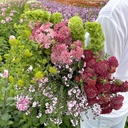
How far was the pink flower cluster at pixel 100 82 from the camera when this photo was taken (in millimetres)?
1362

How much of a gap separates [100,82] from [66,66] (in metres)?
0.20

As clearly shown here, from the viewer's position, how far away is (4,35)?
15.8 feet

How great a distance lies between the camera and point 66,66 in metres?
1.32

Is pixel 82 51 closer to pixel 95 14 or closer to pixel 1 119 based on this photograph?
pixel 1 119

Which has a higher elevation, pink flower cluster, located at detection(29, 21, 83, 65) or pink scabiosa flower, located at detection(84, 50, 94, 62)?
pink flower cluster, located at detection(29, 21, 83, 65)

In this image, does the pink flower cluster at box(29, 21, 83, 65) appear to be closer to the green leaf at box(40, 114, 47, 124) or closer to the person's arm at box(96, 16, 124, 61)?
the person's arm at box(96, 16, 124, 61)

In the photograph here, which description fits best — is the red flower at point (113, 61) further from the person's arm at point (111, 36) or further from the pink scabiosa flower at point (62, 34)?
the pink scabiosa flower at point (62, 34)

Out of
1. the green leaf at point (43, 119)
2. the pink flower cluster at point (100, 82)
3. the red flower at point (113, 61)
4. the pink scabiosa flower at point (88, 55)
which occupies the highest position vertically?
the pink scabiosa flower at point (88, 55)

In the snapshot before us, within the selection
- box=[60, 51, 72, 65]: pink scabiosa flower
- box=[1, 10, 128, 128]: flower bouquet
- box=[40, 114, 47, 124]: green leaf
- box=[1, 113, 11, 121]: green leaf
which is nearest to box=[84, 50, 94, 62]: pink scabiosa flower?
box=[1, 10, 128, 128]: flower bouquet

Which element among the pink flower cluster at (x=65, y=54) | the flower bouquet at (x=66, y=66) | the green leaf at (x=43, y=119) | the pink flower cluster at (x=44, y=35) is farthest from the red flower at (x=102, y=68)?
the green leaf at (x=43, y=119)

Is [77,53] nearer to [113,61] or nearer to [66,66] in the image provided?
[66,66]

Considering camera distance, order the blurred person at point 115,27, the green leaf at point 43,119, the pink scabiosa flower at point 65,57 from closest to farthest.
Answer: the pink scabiosa flower at point 65,57 → the blurred person at point 115,27 → the green leaf at point 43,119

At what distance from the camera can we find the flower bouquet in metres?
A: 1.33

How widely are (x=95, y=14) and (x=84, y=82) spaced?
486 cm
